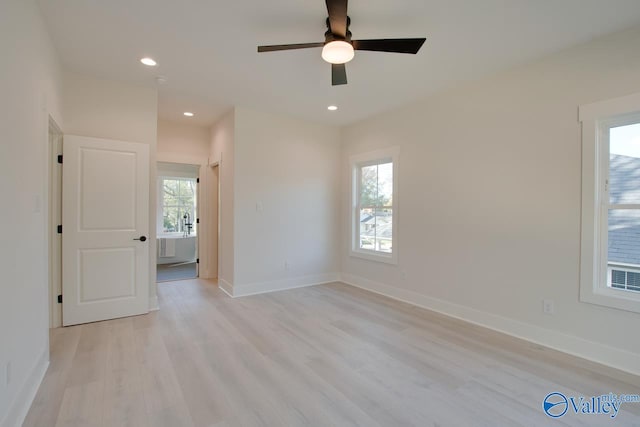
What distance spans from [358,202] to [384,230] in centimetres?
79

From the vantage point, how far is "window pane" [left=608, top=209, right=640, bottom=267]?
2.52 meters

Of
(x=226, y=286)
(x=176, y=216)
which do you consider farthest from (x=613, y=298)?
(x=176, y=216)

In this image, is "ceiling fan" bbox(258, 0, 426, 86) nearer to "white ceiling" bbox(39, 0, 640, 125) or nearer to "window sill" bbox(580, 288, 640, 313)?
"white ceiling" bbox(39, 0, 640, 125)

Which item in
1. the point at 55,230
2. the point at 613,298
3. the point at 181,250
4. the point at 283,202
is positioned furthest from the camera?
the point at 181,250

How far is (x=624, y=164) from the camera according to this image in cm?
257

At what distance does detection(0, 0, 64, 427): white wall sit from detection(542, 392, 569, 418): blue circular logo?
123 inches

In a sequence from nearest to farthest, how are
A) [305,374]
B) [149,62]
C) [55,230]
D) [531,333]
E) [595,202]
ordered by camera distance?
[305,374] < [595,202] < [531,333] < [149,62] < [55,230]

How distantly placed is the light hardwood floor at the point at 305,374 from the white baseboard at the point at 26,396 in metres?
0.06

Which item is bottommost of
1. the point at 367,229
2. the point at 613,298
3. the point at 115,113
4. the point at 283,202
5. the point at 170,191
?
the point at 613,298

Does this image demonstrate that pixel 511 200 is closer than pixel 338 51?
No

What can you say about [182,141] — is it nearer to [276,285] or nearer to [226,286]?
[226,286]

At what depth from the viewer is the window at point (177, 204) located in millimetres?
8539

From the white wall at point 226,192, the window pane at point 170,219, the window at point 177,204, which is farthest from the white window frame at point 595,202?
the window pane at point 170,219

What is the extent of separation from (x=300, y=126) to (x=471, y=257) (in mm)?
3270
